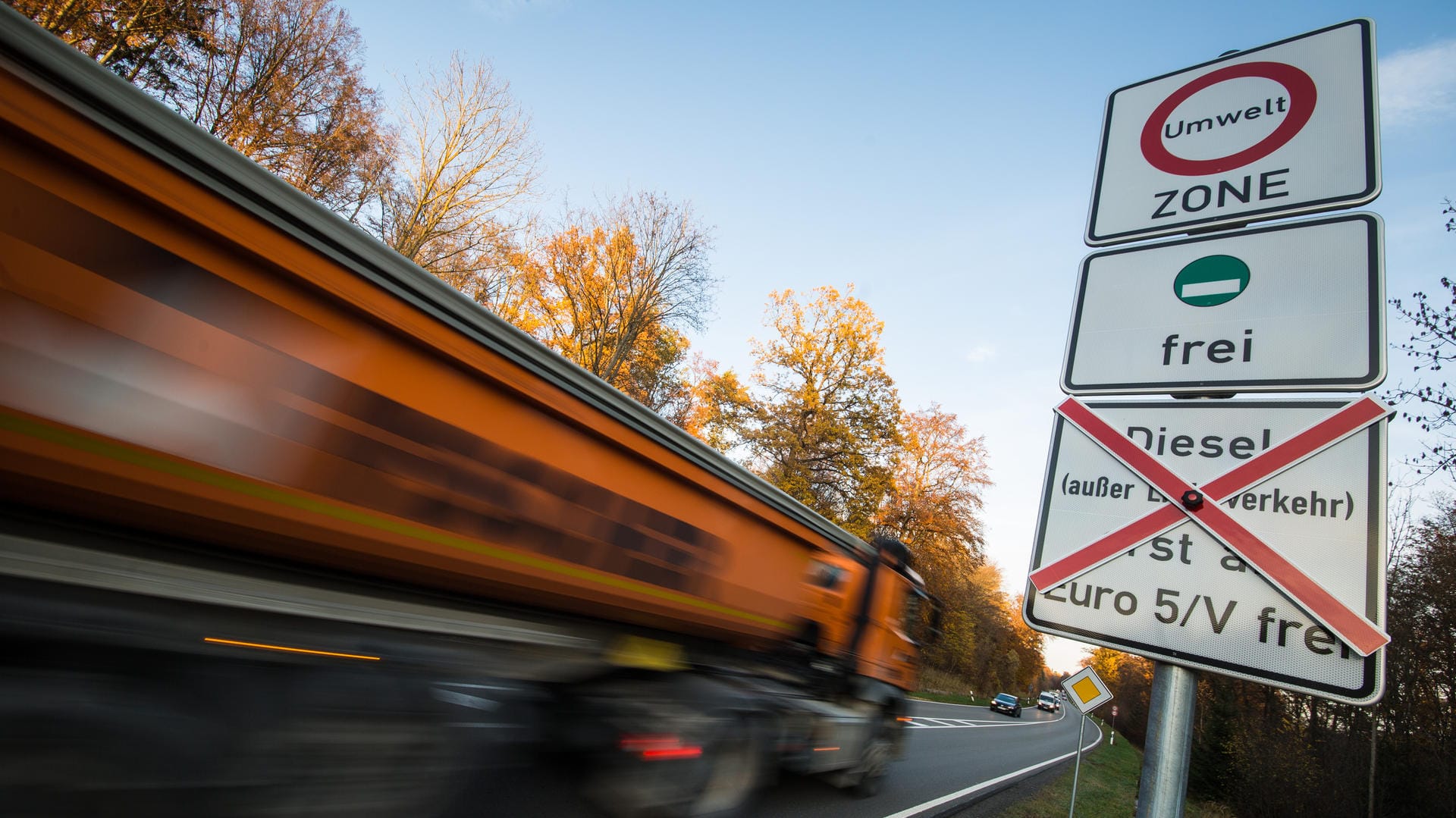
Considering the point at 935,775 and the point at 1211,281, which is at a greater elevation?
the point at 1211,281

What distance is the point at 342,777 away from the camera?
2.60 m

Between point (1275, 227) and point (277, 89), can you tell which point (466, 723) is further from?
point (277, 89)

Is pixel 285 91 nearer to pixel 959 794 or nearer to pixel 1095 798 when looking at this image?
pixel 959 794

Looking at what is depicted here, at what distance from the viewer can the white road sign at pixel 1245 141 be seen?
5.64 ft

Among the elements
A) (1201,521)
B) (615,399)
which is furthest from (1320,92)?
(615,399)

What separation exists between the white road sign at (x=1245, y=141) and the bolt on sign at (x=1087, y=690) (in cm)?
988

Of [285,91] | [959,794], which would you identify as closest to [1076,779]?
[959,794]

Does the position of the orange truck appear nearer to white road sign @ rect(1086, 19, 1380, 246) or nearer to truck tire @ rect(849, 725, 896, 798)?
white road sign @ rect(1086, 19, 1380, 246)

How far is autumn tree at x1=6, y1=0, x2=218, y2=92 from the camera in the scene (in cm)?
1157

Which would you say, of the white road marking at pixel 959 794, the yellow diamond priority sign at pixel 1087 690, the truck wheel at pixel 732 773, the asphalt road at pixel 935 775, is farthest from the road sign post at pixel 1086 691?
the truck wheel at pixel 732 773

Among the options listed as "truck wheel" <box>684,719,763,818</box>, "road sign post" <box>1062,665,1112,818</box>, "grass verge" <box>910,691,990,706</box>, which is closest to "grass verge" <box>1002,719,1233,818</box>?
"road sign post" <box>1062,665,1112,818</box>

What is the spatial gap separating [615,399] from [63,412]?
213 centimetres

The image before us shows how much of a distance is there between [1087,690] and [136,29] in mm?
21432

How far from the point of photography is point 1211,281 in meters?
1.75
